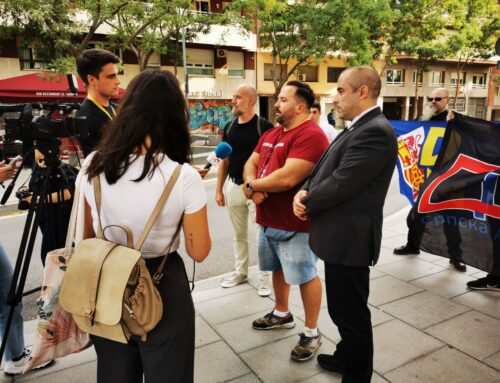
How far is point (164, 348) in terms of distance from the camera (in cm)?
171

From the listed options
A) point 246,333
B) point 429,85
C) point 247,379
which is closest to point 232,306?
point 246,333

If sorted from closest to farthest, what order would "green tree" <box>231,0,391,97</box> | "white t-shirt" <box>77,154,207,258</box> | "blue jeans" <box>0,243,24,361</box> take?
1. "white t-shirt" <box>77,154,207,258</box>
2. "blue jeans" <box>0,243,24,361</box>
3. "green tree" <box>231,0,391,97</box>

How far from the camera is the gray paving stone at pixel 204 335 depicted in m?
3.20

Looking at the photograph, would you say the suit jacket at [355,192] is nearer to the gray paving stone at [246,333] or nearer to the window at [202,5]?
the gray paving stone at [246,333]

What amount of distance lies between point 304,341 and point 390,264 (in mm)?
2234

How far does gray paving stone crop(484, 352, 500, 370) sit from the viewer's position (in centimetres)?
286

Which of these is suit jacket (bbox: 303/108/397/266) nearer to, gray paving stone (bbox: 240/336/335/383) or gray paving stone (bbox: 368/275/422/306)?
gray paving stone (bbox: 240/336/335/383)

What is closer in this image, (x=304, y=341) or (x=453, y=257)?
(x=304, y=341)

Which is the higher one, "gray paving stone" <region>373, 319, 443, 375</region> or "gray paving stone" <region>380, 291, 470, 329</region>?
"gray paving stone" <region>373, 319, 443, 375</region>

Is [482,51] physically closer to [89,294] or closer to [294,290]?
[294,290]

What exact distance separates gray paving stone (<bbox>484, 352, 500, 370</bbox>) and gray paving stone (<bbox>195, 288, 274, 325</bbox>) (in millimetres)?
1760

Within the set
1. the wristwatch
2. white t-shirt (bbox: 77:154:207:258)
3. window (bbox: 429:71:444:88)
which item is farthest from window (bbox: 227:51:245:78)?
white t-shirt (bbox: 77:154:207:258)

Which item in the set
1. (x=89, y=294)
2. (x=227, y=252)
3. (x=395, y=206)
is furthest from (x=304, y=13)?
(x=89, y=294)

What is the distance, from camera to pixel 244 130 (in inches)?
161
